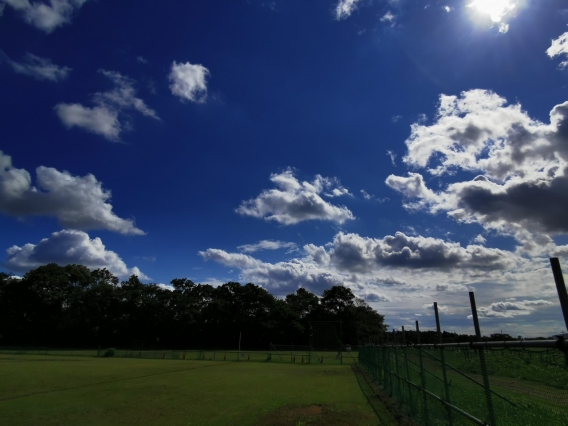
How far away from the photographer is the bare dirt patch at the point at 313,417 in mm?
9125

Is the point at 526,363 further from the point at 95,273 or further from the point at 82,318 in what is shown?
the point at 95,273

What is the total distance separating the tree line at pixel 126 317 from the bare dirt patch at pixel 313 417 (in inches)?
2445

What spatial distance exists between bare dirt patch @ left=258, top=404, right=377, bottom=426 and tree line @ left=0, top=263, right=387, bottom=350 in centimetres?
6210

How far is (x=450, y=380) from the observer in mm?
6664

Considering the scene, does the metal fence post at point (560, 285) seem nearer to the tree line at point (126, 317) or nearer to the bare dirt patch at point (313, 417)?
the bare dirt patch at point (313, 417)

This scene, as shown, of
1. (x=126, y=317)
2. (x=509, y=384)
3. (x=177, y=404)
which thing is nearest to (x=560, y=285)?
(x=509, y=384)

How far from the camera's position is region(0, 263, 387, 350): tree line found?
71875 mm

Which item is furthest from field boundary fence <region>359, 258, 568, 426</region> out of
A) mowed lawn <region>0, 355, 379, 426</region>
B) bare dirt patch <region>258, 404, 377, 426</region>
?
mowed lawn <region>0, 355, 379, 426</region>

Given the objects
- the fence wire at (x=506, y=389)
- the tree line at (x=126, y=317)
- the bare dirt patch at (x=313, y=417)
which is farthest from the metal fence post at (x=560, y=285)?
the tree line at (x=126, y=317)

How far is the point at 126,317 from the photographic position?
73.1m

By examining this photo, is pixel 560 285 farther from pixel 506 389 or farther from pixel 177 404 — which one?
pixel 177 404

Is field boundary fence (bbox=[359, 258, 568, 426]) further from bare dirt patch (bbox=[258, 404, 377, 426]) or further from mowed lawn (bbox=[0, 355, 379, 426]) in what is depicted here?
mowed lawn (bbox=[0, 355, 379, 426])

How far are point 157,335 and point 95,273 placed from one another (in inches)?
963

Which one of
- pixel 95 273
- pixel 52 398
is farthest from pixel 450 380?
pixel 95 273
